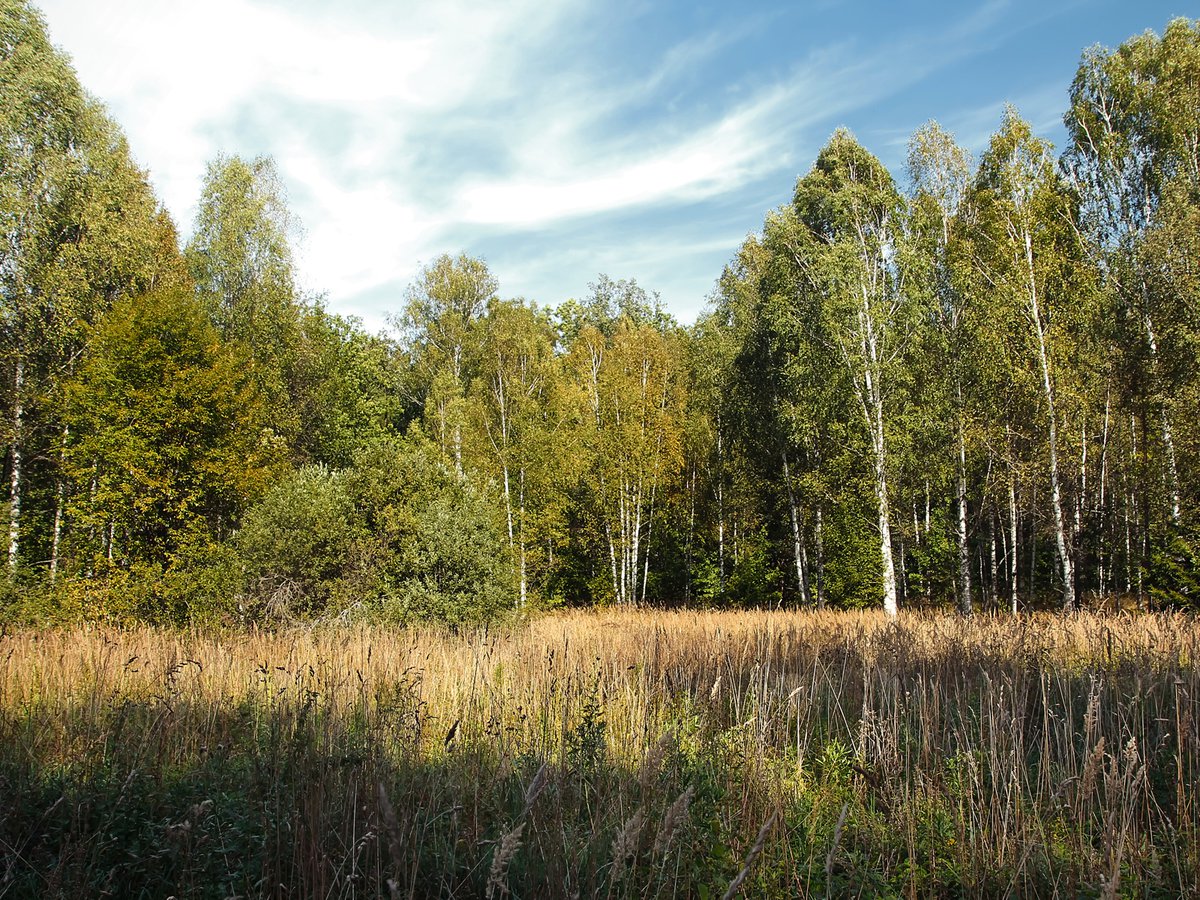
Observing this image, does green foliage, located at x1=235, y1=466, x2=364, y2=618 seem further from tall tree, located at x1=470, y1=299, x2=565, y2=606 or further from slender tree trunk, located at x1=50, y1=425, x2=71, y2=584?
tall tree, located at x1=470, y1=299, x2=565, y2=606

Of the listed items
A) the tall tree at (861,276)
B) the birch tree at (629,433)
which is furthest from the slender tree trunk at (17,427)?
the tall tree at (861,276)

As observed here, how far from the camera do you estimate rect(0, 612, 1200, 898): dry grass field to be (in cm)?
260

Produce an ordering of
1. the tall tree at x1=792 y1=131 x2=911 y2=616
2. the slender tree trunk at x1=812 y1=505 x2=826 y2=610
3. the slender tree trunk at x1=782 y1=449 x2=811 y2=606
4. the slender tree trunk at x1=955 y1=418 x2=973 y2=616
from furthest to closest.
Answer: the slender tree trunk at x1=782 y1=449 x2=811 y2=606
the slender tree trunk at x1=812 y1=505 x2=826 y2=610
the slender tree trunk at x1=955 y1=418 x2=973 y2=616
the tall tree at x1=792 y1=131 x2=911 y2=616

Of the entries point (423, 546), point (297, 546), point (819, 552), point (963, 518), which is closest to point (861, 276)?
point (963, 518)

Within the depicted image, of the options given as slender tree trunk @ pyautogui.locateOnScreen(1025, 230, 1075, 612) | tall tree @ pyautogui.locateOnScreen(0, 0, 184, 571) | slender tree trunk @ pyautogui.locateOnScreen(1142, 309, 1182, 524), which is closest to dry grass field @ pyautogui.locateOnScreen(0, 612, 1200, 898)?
slender tree trunk @ pyautogui.locateOnScreen(1025, 230, 1075, 612)

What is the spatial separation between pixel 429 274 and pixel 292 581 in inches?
929

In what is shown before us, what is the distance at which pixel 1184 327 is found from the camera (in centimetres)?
1492

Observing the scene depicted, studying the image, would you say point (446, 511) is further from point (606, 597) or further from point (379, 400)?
point (379, 400)

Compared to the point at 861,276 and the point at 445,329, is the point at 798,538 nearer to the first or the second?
the point at 861,276

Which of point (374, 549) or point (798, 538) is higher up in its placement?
point (374, 549)

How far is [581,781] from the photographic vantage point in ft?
12.0

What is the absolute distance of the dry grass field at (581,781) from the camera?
2.60 m

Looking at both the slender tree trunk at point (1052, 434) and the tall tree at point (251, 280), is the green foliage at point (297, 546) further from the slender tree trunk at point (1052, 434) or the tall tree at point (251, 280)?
the slender tree trunk at point (1052, 434)

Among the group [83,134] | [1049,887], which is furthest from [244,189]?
[1049,887]
